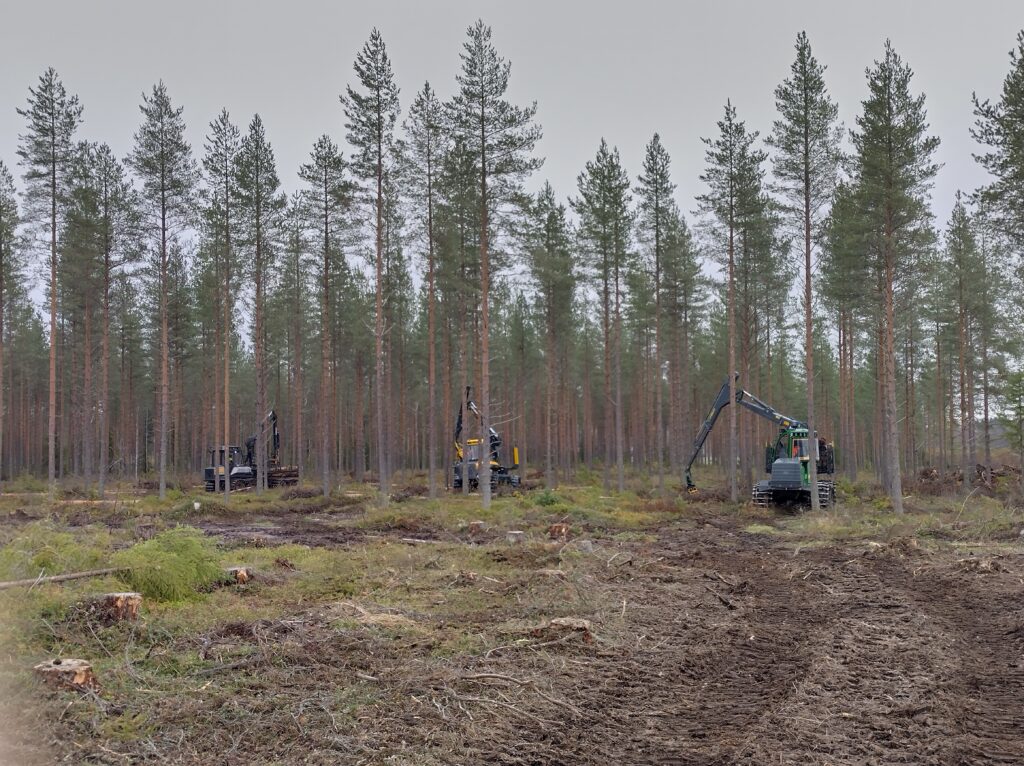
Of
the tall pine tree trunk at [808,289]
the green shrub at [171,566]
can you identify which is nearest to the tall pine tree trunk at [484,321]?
the tall pine tree trunk at [808,289]

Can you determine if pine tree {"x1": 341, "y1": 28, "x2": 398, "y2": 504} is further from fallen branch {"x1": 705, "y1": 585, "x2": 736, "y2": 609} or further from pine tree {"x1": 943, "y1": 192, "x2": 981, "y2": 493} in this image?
pine tree {"x1": 943, "y1": 192, "x2": 981, "y2": 493}

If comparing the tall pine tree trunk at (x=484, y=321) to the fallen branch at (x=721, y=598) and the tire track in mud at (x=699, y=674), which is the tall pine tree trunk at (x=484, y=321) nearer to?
the fallen branch at (x=721, y=598)

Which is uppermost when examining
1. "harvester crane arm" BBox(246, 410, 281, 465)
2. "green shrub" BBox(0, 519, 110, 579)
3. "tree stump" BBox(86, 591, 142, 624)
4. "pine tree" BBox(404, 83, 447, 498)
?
"pine tree" BBox(404, 83, 447, 498)

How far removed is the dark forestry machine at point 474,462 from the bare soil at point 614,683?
19.4 m

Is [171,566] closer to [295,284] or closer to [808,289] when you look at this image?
[808,289]

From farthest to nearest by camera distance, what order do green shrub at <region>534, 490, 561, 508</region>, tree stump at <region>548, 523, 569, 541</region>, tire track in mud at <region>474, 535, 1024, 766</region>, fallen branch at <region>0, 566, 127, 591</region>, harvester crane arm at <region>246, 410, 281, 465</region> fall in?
harvester crane arm at <region>246, 410, 281, 465</region> → green shrub at <region>534, 490, 561, 508</region> → tree stump at <region>548, 523, 569, 541</region> → fallen branch at <region>0, 566, 127, 591</region> → tire track in mud at <region>474, 535, 1024, 766</region>

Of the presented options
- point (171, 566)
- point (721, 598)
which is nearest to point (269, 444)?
point (171, 566)

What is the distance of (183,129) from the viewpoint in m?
27.3

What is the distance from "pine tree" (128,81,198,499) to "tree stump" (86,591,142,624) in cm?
2017

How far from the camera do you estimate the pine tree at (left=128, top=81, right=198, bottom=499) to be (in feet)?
87.9

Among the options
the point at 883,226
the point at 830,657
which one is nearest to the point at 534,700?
the point at 830,657

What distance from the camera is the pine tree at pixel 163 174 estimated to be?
26.8 metres

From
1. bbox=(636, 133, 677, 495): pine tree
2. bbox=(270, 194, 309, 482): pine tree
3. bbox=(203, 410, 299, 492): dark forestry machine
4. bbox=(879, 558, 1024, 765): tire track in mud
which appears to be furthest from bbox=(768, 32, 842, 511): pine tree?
bbox=(203, 410, 299, 492): dark forestry machine

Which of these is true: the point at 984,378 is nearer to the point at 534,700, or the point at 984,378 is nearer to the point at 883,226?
the point at 883,226
